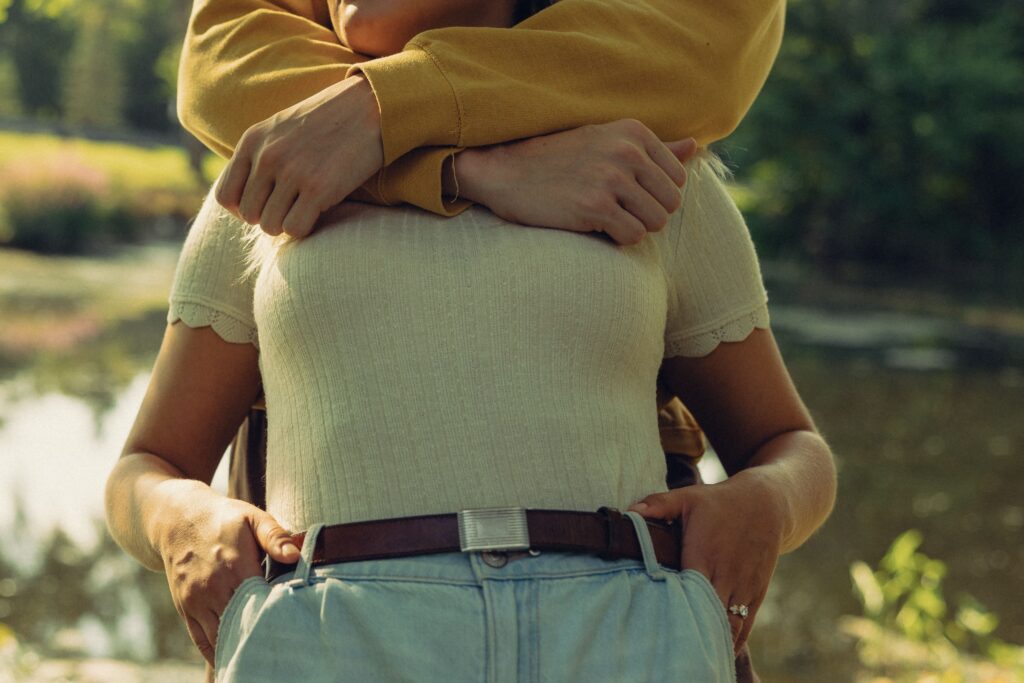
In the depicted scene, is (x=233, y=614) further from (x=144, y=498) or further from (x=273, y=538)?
(x=144, y=498)

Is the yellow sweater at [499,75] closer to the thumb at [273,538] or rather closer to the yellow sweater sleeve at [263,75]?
the yellow sweater sleeve at [263,75]

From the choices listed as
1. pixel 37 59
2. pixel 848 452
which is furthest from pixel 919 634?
pixel 37 59

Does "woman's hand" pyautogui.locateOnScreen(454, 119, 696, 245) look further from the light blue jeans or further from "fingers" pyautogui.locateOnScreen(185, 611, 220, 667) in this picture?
"fingers" pyautogui.locateOnScreen(185, 611, 220, 667)

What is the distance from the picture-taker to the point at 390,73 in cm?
94

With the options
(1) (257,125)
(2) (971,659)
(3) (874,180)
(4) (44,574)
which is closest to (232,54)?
(1) (257,125)

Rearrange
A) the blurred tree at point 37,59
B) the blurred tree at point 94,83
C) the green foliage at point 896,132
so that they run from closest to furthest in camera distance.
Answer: the green foliage at point 896,132 < the blurred tree at point 37,59 < the blurred tree at point 94,83

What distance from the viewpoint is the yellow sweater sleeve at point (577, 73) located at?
95cm

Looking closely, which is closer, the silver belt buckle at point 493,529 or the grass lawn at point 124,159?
the silver belt buckle at point 493,529

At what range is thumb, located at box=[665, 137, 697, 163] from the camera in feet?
3.32

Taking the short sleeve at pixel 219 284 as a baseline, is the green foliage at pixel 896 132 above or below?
below

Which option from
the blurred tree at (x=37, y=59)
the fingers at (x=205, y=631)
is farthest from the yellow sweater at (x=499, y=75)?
the blurred tree at (x=37, y=59)

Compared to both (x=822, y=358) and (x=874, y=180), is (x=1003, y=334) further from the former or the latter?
(x=874, y=180)

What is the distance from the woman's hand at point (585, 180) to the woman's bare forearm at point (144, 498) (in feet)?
1.13

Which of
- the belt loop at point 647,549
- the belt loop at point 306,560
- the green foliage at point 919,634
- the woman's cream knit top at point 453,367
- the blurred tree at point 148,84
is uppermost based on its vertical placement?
the woman's cream knit top at point 453,367
